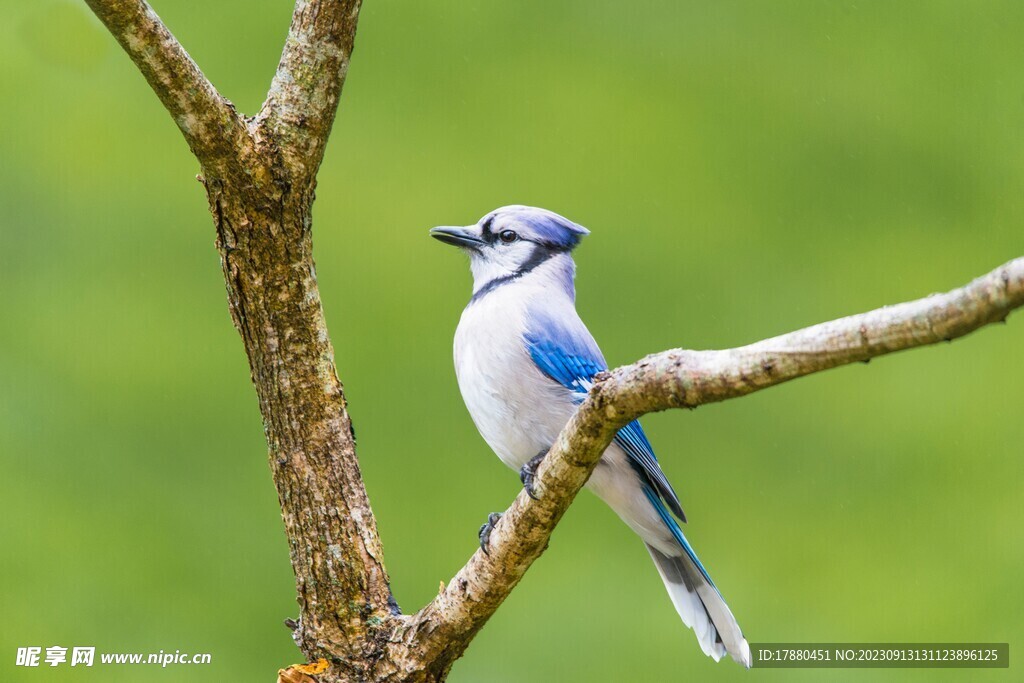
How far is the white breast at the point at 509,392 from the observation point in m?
3.12

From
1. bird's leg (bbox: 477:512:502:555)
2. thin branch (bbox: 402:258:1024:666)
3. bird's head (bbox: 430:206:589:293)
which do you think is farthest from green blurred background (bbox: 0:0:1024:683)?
thin branch (bbox: 402:258:1024:666)

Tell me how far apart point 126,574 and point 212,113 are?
4000 millimetres

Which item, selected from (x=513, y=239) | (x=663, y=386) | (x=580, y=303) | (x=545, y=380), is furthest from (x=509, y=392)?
(x=580, y=303)

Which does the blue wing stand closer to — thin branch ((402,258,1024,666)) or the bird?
the bird

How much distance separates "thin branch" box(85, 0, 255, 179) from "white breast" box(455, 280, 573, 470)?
0.95 metres

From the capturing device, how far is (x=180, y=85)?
2.34m

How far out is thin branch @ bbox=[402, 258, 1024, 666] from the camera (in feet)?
5.31

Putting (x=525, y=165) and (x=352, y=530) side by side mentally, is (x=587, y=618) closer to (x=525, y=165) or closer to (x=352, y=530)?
(x=525, y=165)

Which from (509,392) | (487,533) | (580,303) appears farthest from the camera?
(580,303)

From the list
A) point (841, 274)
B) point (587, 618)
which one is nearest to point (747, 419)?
point (841, 274)

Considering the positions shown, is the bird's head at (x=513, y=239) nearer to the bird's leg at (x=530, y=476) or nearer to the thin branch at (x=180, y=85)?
the bird's leg at (x=530, y=476)

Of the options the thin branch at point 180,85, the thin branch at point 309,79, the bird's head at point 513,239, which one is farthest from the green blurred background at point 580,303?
the thin branch at point 180,85

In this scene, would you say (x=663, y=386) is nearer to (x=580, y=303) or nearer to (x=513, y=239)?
(x=513, y=239)

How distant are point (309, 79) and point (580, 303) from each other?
344 centimetres
